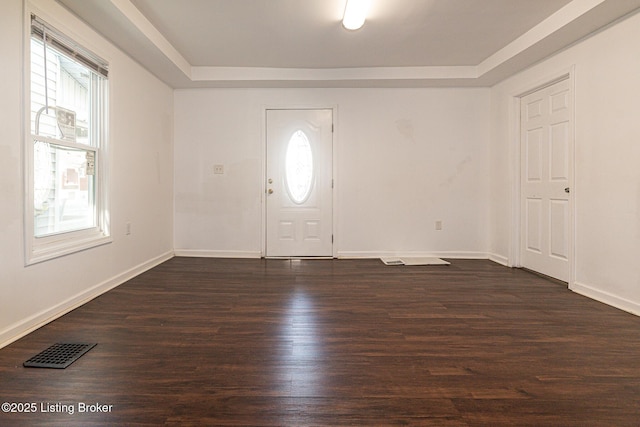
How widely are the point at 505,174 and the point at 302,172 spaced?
2576mm

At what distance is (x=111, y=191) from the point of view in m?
3.54

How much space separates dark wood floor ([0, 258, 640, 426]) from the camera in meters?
1.56

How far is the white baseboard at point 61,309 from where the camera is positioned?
2.27 meters

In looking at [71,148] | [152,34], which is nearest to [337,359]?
[71,148]

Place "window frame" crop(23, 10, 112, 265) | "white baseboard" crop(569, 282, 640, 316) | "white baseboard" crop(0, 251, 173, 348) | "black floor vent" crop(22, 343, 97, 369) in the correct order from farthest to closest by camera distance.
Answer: "white baseboard" crop(569, 282, 640, 316) → "window frame" crop(23, 10, 112, 265) → "white baseboard" crop(0, 251, 173, 348) → "black floor vent" crop(22, 343, 97, 369)

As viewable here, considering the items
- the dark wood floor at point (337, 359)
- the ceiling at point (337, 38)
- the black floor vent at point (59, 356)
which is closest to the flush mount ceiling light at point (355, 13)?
the ceiling at point (337, 38)

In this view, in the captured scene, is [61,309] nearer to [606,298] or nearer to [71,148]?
[71,148]

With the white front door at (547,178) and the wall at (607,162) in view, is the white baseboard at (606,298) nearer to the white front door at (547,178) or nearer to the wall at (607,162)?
the wall at (607,162)

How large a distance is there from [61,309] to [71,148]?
1249 mm

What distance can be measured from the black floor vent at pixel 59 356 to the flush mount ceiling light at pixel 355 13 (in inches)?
118

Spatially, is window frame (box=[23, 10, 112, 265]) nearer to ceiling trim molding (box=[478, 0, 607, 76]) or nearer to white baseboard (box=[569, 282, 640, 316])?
ceiling trim molding (box=[478, 0, 607, 76])

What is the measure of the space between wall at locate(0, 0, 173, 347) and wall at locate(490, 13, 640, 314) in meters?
4.24

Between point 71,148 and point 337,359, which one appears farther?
point 71,148

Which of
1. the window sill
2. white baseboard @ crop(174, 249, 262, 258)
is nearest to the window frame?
the window sill
